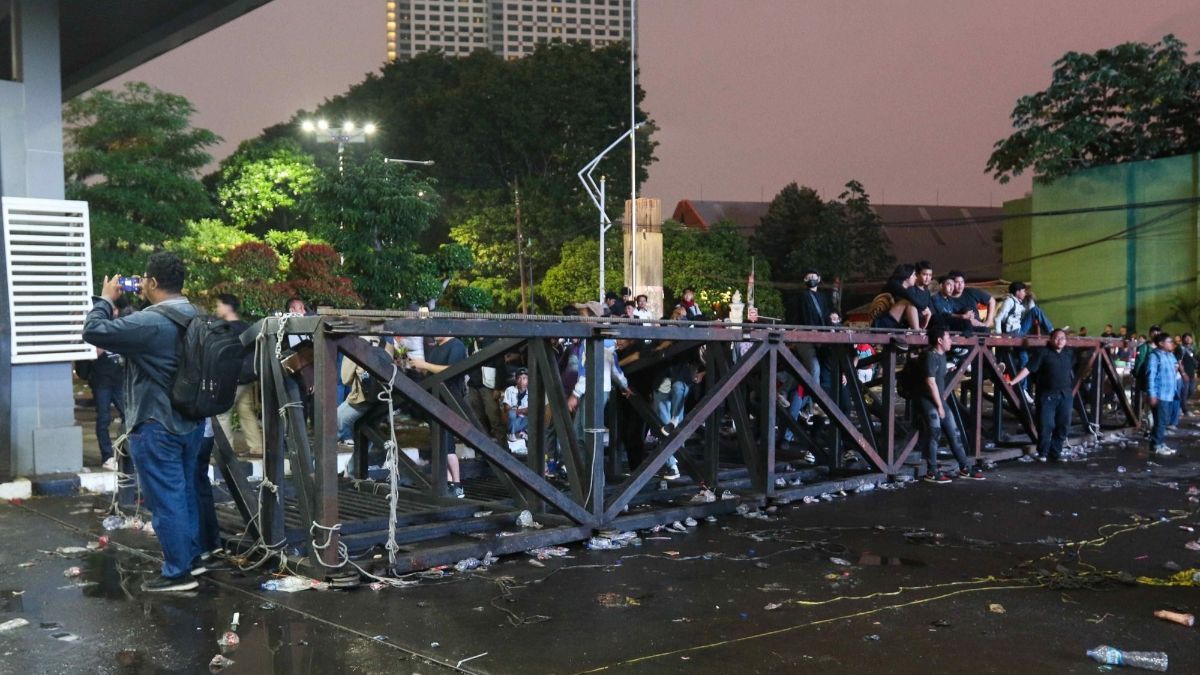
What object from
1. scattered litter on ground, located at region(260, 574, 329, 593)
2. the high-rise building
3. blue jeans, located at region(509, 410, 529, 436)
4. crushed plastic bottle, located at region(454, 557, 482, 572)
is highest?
the high-rise building

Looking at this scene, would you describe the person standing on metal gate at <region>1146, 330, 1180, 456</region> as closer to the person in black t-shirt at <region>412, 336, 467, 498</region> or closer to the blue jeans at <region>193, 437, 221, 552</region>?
the person in black t-shirt at <region>412, 336, 467, 498</region>

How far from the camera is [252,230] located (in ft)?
131

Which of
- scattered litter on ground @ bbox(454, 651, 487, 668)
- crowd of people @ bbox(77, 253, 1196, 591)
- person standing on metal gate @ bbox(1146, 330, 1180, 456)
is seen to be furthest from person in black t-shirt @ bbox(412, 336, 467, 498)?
person standing on metal gate @ bbox(1146, 330, 1180, 456)

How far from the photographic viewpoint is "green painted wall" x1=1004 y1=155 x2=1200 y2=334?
1334 inches

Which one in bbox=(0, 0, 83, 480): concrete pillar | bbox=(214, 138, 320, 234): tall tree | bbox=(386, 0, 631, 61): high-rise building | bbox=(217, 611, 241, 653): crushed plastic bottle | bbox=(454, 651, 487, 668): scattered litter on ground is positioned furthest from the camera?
bbox=(386, 0, 631, 61): high-rise building

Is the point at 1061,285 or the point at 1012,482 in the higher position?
the point at 1061,285

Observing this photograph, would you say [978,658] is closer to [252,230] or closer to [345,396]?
[345,396]

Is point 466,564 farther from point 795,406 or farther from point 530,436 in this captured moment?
point 795,406

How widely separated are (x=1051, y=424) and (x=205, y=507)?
35.5 feet

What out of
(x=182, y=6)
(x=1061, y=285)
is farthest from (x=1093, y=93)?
(x=182, y=6)

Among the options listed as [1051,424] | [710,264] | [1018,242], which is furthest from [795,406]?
[1018,242]

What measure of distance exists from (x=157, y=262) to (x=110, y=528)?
2.82 metres

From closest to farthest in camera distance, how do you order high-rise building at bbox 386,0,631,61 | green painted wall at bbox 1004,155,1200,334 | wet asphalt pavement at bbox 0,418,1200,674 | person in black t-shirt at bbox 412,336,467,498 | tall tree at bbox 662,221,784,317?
wet asphalt pavement at bbox 0,418,1200,674 < person in black t-shirt at bbox 412,336,467,498 < green painted wall at bbox 1004,155,1200,334 < tall tree at bbox 662,221,784,317 < high-rise building at bbox 386,0,631,61

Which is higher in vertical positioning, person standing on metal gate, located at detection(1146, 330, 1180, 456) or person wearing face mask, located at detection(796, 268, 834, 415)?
person wearing face mask, located at detection(796, 268, 834, 415)
